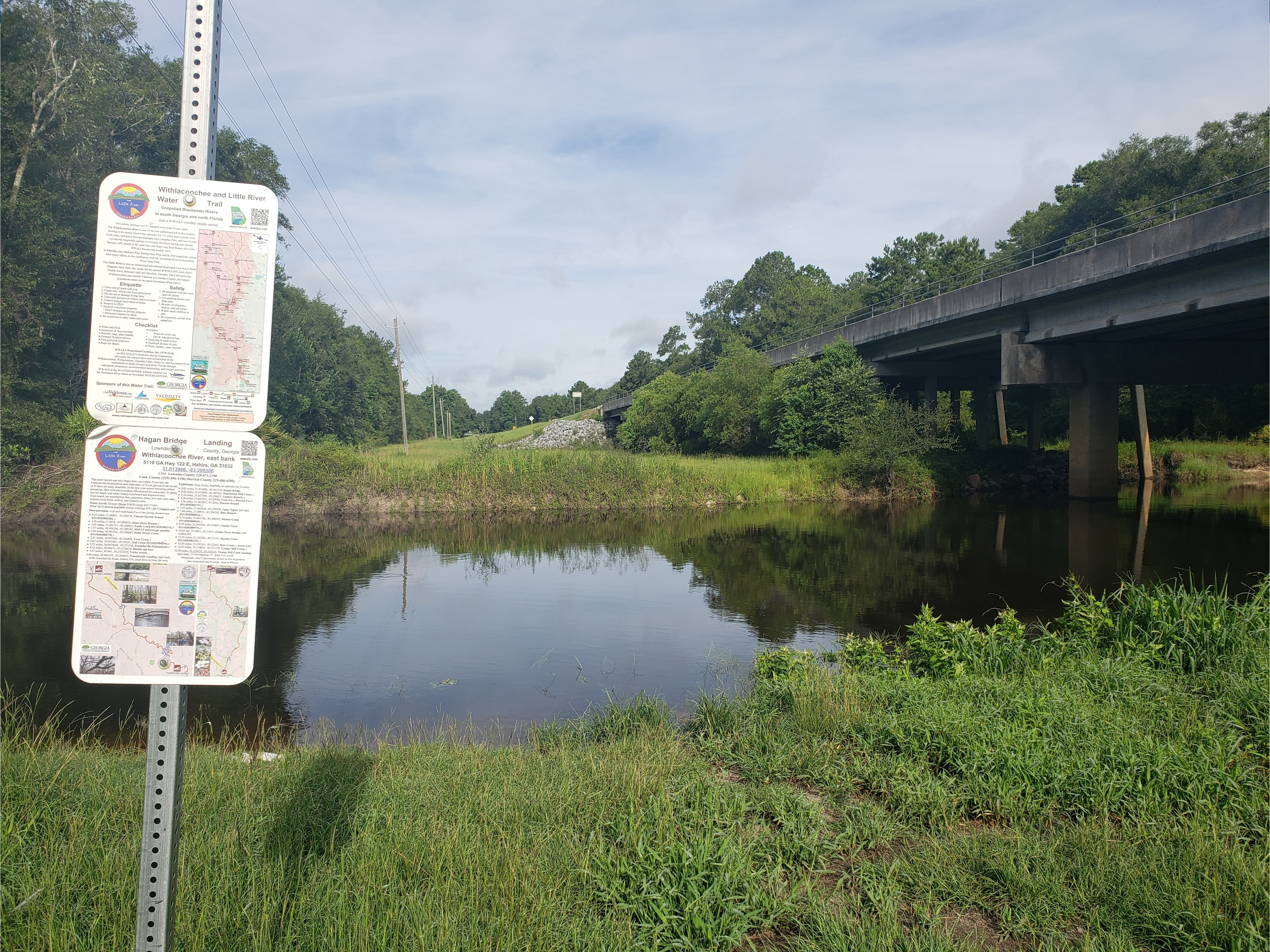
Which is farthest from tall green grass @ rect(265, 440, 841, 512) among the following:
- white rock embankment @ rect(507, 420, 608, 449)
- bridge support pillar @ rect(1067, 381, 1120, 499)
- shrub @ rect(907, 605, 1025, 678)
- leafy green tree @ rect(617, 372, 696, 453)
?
white rock embankment @ rect(507, 420, 608, 449)

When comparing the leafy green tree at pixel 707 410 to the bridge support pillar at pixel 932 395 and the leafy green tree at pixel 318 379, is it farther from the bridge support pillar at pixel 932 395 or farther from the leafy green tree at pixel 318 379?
the leafy green tree at pixel 318 379

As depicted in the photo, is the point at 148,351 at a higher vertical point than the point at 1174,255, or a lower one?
lower

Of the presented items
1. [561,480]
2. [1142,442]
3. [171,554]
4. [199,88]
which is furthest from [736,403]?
[171,554]

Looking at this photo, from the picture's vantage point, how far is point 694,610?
12.2m

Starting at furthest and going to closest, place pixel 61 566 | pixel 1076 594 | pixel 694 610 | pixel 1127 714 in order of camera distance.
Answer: pixel 61 566 < pixel 694 610 < pixel 1076 594 < pixel 1127 714

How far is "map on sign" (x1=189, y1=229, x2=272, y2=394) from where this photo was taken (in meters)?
2.25

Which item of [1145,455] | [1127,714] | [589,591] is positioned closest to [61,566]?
[589,591]

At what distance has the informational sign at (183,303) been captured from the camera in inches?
86.5

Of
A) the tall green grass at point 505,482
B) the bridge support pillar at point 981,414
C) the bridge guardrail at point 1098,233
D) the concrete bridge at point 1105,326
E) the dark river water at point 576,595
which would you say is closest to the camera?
the dark river water at point 576,595

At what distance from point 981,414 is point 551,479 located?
25136 millimetres

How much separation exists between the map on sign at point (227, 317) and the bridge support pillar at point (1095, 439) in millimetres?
29217

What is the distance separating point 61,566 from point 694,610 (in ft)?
44.8

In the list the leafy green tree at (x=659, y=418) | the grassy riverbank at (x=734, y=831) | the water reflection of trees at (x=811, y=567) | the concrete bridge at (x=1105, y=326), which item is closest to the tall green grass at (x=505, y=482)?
the water reflection of trees at (x=811, y=567)

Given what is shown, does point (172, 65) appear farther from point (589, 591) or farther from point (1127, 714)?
point (1127, 714)
